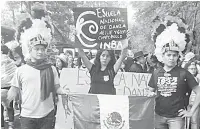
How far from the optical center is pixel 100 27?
4211 mm

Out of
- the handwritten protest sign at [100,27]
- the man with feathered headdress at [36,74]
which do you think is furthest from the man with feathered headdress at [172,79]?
the man with feathered headdress at [36,74]

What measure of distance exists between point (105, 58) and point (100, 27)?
45cm

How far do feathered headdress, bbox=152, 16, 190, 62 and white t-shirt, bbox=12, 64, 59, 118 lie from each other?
5.13 ft

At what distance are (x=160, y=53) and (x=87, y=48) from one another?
3.44 ft

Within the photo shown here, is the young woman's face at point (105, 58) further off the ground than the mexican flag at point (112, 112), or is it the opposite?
the young woman's face at point (105, 58)

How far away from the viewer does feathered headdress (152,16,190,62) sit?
3.88 meters

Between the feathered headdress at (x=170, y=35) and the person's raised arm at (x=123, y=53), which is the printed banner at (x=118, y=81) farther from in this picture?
the feathered headdress at (x=170, y=35)

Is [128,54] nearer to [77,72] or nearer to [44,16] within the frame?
[77,72]

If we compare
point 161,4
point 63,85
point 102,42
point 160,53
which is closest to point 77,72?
point 63,85

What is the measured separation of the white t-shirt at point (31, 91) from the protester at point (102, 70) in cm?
54

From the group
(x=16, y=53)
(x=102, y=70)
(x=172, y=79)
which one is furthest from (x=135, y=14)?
(x=16, y=53)

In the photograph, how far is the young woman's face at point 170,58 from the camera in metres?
3.90

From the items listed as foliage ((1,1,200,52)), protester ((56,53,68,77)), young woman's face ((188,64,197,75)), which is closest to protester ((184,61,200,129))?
young woman's face ((188,64,197,75))

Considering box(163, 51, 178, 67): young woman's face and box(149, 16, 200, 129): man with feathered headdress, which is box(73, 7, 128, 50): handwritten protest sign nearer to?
box(149, 16, 200, 129): man with feathered headdress
